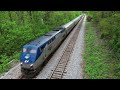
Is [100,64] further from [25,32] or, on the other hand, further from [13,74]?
[25,32]

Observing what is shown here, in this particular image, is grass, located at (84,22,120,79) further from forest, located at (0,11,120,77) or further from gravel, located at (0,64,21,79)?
gravel, located at (0,64,21,79)

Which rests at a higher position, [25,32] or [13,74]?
[25,32]

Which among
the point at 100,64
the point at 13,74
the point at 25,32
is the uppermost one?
the point at 25,32

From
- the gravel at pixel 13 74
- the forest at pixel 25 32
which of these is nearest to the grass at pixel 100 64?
the forest at pixel 25 32

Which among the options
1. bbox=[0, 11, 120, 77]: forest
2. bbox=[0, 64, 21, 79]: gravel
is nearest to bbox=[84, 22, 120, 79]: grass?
bbox=[0, 11, 120, 77]: forest

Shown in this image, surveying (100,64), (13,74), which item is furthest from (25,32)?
(100,64)

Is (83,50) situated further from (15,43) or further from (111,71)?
(15,43)

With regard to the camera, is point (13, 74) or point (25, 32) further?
point (25, 32)

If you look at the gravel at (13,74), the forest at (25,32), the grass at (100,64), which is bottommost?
the gravel at (13,74)

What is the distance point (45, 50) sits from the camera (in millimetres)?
15258

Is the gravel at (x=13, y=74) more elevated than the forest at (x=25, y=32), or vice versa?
the forest at (x=25, y=32)

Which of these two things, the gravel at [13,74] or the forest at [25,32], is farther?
the forest at [25,32]

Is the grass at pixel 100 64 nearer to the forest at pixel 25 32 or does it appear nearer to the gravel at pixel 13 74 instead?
the forest at pixel 25 32
